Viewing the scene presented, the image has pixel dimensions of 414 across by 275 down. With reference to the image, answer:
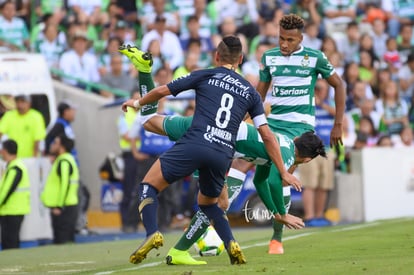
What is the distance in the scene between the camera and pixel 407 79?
25.7 m

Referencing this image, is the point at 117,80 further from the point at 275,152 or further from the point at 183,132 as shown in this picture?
the point at 275,152

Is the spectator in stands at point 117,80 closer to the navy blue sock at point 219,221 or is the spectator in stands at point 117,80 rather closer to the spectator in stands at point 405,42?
the spectator in stands at point 405,42

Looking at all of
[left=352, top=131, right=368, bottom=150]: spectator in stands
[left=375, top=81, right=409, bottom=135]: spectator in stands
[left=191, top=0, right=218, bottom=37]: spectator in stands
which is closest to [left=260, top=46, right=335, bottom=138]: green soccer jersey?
[left=352, top=131, right=368, bottom=150]: spectator in stands

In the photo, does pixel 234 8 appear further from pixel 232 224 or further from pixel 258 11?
pixel 232 224

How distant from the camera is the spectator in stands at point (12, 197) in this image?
18.0 metres

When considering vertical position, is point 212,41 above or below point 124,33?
below

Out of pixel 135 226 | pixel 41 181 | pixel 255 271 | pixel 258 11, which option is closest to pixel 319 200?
pixel 135 226

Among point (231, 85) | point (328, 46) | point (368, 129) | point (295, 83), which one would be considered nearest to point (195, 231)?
point (231, 85)

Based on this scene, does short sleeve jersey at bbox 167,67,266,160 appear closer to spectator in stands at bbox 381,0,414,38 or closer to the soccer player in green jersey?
the soccer player in green jersey

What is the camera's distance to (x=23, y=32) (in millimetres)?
24172

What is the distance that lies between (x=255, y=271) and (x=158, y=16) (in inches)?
568

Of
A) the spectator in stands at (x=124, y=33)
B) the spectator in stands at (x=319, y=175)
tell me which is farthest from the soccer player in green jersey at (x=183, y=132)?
the spectator in stands at (x=124, y=33)

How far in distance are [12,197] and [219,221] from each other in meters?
7.16

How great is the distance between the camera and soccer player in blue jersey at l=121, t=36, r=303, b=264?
36.8 ft
